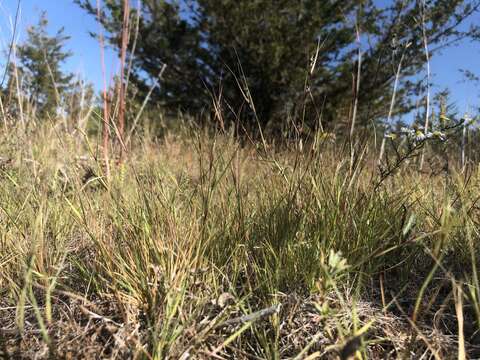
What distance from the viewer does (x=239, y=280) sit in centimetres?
110

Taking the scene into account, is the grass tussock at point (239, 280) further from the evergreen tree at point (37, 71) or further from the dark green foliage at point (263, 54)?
the dark green foliage at point (263, 54)

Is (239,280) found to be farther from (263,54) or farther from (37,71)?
(263,54)

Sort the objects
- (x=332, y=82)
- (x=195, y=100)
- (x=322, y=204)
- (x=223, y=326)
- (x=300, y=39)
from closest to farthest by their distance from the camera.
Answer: (x=223, y=326) < (x=322, y=204) < (x=300, y=39) < (x=332, y=82) < (x=195, y=100)

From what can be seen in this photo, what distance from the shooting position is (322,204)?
1.19 metres

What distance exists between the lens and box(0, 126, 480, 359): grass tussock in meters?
0.81

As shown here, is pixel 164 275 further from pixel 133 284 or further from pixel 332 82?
pixel 332 82

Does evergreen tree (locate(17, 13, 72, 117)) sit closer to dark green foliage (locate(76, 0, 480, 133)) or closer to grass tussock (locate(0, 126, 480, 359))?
grass tussock (locate(0, 126, 480, 359))

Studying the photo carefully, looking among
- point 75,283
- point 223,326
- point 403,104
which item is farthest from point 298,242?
point 403,104

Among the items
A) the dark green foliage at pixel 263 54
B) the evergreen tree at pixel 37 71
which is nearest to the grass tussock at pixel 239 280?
the evergreen tree at pixel 37 71

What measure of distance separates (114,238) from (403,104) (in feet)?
21.8

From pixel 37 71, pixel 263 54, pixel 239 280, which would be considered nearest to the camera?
pixel 239 280

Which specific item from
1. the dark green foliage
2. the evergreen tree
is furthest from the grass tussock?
the dark green foliage

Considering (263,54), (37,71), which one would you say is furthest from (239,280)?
(263,54)

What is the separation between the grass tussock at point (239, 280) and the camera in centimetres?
81
